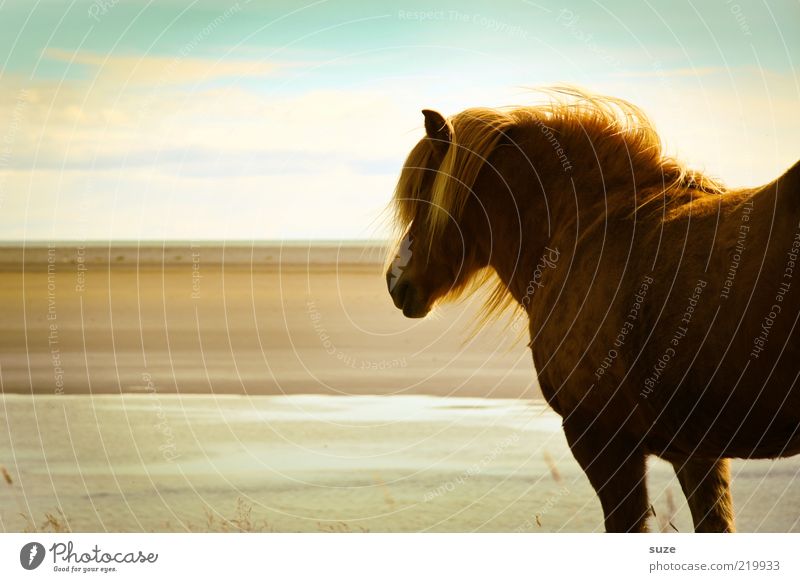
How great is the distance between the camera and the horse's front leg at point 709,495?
17.2 feet

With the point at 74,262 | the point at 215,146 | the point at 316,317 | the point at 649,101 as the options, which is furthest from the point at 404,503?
the point at 74,262

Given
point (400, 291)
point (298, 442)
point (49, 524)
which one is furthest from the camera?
point (298, 442)

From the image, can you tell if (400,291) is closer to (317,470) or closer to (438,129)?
(438,129)

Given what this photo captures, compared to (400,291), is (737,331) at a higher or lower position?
higher

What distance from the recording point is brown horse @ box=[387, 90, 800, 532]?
4.32m

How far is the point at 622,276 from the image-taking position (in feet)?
15.9

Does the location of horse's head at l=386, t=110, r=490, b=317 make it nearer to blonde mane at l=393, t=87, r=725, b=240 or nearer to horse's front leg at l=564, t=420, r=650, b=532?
blonde mane at l=393, t=87, r=725, b=240

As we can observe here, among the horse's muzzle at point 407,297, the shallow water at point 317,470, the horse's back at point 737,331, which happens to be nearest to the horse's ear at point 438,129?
the horse's muzzle at point 407,297

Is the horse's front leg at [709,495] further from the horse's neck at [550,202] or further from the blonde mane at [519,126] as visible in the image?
the blonde mane at [519,126]

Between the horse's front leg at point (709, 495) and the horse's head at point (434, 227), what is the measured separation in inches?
62.6

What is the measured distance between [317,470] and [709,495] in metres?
3.78
